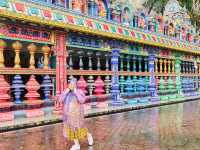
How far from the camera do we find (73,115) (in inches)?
305

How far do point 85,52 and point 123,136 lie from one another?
687 cm

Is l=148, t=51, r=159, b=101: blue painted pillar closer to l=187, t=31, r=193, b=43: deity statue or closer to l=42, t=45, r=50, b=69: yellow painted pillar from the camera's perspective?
l=187, t=31, r=193, b=43: deity statue

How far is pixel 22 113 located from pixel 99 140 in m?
4.10

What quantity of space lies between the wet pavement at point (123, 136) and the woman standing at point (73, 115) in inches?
10.9

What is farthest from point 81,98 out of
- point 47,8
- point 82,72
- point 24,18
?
point 82,72

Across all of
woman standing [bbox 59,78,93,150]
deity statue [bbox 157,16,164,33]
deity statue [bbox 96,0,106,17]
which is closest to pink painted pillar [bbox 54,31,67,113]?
deity statue [bbox 96,0,106,17]

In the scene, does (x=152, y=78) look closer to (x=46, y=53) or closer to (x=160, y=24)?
(x=160, y=24)

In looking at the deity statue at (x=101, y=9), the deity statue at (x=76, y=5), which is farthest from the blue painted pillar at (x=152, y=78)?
the deity statue at (x=76, y=5)

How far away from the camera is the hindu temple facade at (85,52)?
11.7 meters

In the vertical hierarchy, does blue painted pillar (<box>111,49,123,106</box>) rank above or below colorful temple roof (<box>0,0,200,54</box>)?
below

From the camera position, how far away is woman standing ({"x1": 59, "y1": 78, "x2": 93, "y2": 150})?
7.64 meters

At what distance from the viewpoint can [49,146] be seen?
792cm

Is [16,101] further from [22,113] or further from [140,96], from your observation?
[140,96]

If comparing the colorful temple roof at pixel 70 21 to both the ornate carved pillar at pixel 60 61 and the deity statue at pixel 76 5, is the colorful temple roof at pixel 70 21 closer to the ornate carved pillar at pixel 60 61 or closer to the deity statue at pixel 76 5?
the deity statue at pixel 76 5
